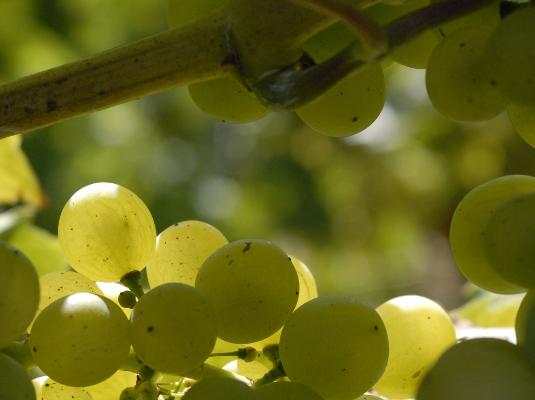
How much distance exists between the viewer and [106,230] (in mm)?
737

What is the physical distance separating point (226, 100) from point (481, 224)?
0.20 metres

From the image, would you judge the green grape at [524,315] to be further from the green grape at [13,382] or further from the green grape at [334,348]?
the green grape at [13,382]

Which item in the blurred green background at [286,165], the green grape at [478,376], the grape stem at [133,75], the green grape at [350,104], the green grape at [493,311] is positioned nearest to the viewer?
the green grape at [478,376]

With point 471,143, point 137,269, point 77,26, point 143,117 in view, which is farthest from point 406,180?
point 137,269

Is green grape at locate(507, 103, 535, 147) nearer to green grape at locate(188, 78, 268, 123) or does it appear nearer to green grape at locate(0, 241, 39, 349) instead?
green grape at locate(188, 78, 268, 123)

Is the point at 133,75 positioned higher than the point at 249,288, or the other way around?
the point at 133,75

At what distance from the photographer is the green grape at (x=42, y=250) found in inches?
40.6

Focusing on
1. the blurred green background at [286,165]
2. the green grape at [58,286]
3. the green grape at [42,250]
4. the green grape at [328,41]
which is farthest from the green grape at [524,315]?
the blurred green background at [286,165]

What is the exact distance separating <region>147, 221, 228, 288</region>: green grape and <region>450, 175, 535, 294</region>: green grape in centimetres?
20

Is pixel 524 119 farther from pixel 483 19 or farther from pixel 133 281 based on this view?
pixel 133 281

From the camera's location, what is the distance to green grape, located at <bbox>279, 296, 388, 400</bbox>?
2.08 ft

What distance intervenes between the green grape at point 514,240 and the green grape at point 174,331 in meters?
0.19

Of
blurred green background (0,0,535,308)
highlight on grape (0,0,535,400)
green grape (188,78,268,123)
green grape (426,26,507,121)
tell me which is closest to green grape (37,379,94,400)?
highlight on grape (0,0,535,400)

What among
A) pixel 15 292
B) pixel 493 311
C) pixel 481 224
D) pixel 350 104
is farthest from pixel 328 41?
pixel 493 311
